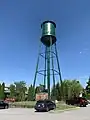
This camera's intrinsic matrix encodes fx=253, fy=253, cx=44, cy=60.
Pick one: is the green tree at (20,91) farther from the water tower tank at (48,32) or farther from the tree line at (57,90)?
the water tower tank at (48,32)

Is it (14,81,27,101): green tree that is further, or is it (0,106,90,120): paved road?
(14,81,27,101): green tree

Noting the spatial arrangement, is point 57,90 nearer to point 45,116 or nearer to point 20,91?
point 20,91

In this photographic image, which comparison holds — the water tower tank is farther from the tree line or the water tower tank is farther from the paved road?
the paved road

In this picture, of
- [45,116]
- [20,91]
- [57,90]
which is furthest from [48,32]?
[20,91]

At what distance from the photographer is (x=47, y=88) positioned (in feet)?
195

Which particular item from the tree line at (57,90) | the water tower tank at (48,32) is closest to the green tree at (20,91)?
the tree line at (57,90)

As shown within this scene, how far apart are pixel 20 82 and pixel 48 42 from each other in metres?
50.6

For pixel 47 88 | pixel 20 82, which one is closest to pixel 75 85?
pixel 20 82

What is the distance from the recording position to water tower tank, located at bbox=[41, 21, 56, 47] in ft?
187

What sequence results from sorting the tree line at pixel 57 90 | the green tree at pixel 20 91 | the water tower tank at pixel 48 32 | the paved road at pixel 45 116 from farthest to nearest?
the tree line at pixel 57 90 → the green tree at pixel 20 91 → the water tower tank at pixel 48 32 → the paved road at pixel 45 116

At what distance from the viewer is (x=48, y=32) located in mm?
57062

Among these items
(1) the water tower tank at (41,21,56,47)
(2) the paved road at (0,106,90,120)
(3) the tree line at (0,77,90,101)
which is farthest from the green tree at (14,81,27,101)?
(2) the paved road at (0,106,90,120)

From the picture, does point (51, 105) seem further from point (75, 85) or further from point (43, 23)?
point (75, 85)

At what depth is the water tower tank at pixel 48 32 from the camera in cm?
5706
